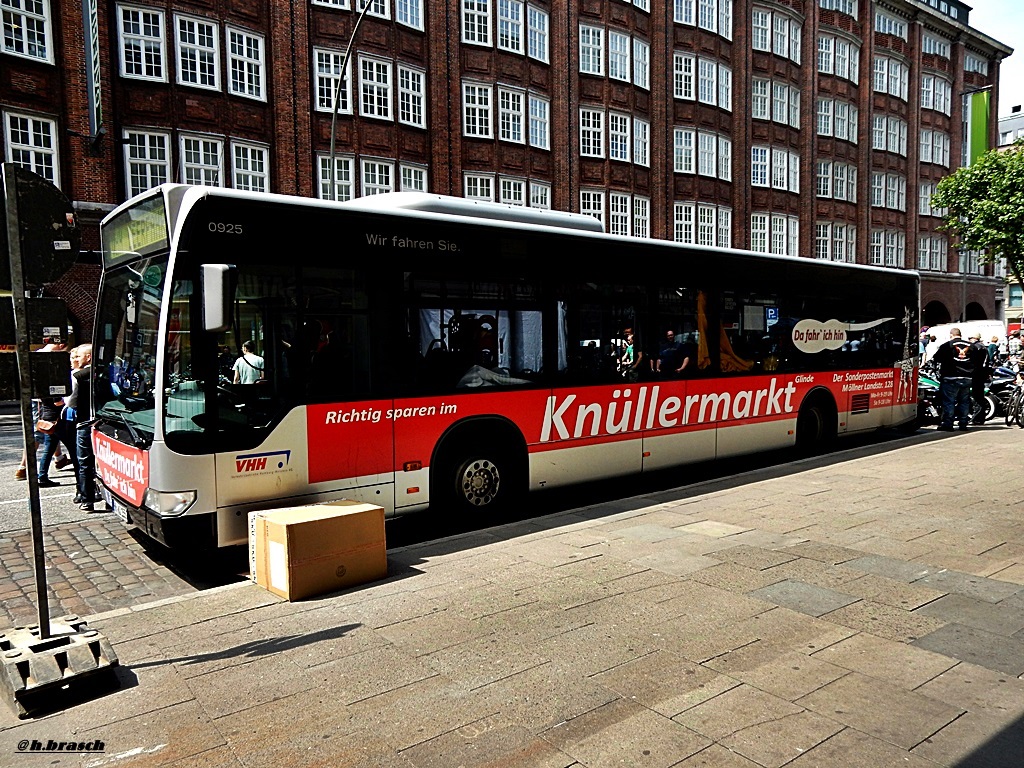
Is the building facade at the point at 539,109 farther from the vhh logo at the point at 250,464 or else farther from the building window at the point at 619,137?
the vhh logo at the point at 250,464

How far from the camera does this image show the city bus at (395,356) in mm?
6176

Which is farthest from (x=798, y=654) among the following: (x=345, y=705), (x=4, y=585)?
(x=4, y=585)

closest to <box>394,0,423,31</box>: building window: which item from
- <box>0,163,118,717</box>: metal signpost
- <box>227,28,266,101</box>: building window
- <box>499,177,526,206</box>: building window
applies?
<box>227,28,266,101</box>: building window

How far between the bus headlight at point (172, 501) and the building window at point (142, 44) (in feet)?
66.8

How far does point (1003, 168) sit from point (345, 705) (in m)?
33.8

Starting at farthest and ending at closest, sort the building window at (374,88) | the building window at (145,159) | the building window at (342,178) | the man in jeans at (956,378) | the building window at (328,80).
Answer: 1. the building window at (374,88)
2. the building window at (342,178)
3. the building window at (328,80)
4. the building window at (145,159)
5. the man in jeans at (956,378)

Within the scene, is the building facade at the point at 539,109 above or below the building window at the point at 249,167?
above

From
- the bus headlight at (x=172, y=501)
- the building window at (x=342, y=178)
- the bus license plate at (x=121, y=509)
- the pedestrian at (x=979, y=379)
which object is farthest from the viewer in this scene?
the building window at (x=342, y=178)

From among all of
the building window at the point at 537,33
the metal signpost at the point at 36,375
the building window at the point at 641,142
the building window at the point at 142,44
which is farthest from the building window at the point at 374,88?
the metal signpost at the point at 36,375

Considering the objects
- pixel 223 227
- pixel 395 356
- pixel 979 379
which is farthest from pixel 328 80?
pixel 223 227

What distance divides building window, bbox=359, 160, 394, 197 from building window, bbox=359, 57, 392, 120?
152 centimetres

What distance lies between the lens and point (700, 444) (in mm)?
10297

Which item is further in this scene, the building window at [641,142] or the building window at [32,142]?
the building window at [641,142]

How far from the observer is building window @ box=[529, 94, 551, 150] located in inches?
1195
